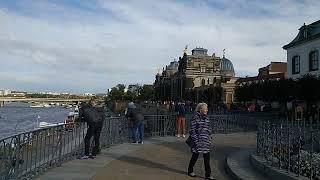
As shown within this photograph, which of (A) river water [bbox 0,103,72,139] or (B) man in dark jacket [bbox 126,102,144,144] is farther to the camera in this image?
(A) river water [bbox 0,103,72,139]

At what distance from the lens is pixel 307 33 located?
5959 centimetres

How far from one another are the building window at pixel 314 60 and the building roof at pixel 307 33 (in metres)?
1.67

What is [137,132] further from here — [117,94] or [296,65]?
[117,94]

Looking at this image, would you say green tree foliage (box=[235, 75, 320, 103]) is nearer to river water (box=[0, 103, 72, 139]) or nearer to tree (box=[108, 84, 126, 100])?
river water (box=[0, 103, 72, 139])

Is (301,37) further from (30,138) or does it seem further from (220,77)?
(220,77)

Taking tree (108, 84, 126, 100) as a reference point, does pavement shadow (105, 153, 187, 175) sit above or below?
below

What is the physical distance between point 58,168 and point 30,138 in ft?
7.27

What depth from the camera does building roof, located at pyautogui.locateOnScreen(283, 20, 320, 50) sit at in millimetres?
57531

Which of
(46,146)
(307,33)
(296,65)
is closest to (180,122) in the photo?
(46,146)

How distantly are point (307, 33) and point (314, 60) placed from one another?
4150 millimetres

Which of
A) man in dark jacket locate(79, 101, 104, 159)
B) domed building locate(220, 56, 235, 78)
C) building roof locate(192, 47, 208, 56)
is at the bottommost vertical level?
man in dark jacket locate(79, 101, 104, 159)

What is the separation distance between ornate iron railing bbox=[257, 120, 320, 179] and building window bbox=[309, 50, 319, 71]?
4530 cm

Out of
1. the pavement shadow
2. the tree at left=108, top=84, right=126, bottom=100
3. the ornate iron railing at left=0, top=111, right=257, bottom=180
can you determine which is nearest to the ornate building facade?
the tree at left=108, top=84, right=126, bottom=100

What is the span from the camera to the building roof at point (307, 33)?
2265 inches
